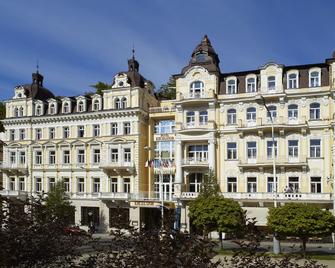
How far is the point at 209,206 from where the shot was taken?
32.7 metres

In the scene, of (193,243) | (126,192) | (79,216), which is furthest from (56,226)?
(79,216)

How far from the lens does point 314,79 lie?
40781 mm

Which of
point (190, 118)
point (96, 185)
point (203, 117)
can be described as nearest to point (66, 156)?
point (96, 185)

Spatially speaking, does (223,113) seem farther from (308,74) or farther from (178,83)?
(308,74)

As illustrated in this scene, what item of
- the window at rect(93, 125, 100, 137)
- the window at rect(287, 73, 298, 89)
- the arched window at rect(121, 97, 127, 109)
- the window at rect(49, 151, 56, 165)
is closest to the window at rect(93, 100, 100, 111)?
the window at rect(93, 125, 100, 137)

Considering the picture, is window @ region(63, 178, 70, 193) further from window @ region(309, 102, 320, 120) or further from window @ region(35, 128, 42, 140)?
window @ region(309, 102, 320, 120)

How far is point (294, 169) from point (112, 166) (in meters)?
18.2

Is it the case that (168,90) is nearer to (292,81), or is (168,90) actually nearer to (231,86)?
(231,86)

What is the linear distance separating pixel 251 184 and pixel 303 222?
14648mm

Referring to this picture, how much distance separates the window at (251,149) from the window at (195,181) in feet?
17.4

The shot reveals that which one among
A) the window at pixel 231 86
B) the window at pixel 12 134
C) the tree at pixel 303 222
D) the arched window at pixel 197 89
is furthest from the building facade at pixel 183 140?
the tree at pixel 303 222

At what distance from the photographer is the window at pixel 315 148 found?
40.3 meters

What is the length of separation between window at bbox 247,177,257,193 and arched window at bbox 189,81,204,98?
9.38 metres

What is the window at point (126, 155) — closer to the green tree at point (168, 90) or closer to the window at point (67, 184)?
the window at point (67, 184)
